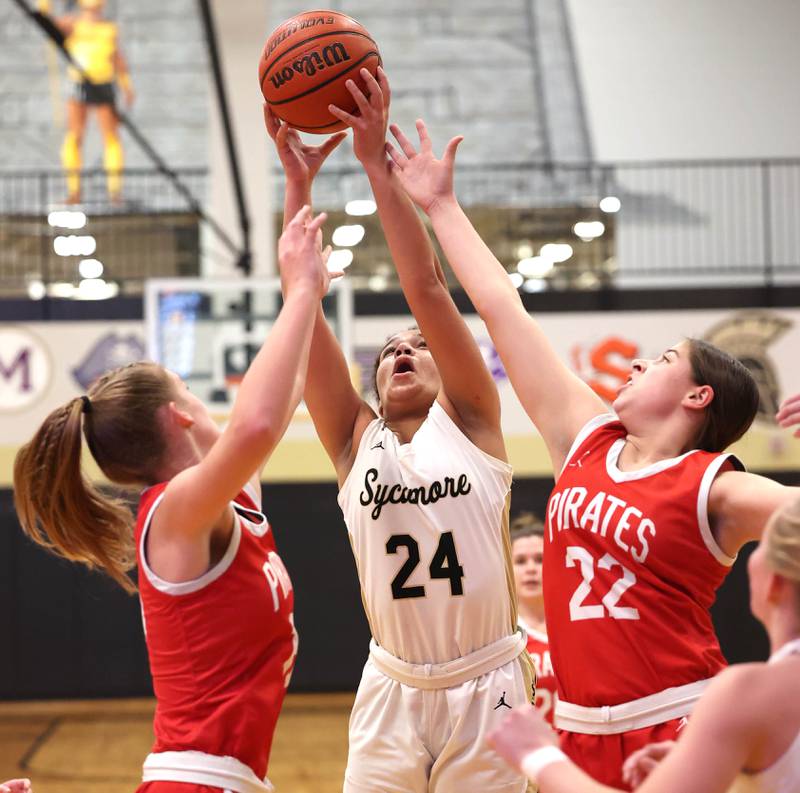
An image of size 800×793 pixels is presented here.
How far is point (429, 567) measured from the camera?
2.65 m

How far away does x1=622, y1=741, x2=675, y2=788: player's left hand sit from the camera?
66.7 inches

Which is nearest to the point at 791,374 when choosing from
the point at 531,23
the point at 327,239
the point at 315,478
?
the point at 315,478

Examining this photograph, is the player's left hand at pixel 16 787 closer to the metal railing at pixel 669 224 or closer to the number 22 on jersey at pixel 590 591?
the number 22 on jersey at pixel 590 591

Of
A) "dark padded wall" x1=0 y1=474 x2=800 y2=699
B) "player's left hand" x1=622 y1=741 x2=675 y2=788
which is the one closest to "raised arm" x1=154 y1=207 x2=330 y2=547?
"player's left hand" x1=622 y1=741 x2=675 y2=788

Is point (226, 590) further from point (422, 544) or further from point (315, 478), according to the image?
point (315, 478)

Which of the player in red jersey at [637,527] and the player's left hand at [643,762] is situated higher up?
the player in red jersey at [637,527]

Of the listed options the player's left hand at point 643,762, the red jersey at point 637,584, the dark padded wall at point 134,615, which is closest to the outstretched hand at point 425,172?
the red jersey at point 637,584

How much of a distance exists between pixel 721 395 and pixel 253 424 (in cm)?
109

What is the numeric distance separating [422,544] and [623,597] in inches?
24.7

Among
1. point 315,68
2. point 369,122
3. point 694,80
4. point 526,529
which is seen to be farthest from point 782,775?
point 694,80

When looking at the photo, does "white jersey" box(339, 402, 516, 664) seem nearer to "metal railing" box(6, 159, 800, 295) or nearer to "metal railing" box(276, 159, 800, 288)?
"metal railing" box(6, 159, 800, 295)

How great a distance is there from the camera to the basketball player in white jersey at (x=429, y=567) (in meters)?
2.60

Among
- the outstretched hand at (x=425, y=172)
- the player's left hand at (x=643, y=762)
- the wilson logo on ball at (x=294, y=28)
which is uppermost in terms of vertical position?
the wilson logo on ball at (x=294, y=28)

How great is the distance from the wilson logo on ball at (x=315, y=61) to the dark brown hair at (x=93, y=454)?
35.7 inches
